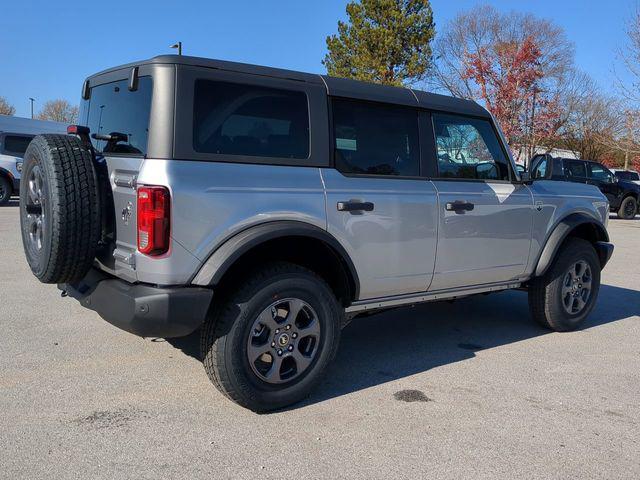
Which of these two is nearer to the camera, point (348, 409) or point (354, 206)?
point (348, 409)

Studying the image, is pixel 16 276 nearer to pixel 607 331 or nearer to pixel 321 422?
pixel 321 422

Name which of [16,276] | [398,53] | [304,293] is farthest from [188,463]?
[398,53]

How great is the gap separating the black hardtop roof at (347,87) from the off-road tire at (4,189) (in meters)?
13.9

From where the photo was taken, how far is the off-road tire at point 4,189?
52.6ft

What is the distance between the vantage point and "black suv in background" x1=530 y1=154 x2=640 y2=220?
18.7 metres

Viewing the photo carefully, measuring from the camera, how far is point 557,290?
523 cm

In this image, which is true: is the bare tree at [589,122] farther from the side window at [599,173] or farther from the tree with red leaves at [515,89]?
the side window at [599,173]

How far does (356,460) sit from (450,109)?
283 centimetres

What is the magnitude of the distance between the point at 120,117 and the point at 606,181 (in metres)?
20.0

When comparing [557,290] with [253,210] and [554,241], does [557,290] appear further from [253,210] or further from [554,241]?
[253,210]

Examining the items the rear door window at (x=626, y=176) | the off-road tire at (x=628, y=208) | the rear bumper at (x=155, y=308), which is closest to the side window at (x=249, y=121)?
the rear bumper at (x=155, y=308)

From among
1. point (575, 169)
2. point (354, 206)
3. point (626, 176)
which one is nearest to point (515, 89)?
point (626, 176)

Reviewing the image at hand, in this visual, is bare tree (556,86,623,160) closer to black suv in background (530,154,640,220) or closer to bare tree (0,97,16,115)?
black suv in background (530,154,640,220)

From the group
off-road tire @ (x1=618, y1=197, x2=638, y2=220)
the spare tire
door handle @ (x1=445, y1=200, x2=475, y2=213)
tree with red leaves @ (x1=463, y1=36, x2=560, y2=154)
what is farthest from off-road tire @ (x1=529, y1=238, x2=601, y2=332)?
tree with red leaves @ (x1=463, y1=36, x2=560, y2=154)
